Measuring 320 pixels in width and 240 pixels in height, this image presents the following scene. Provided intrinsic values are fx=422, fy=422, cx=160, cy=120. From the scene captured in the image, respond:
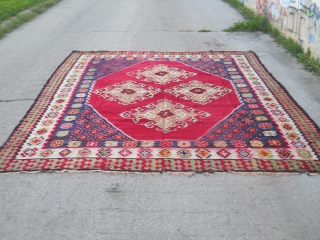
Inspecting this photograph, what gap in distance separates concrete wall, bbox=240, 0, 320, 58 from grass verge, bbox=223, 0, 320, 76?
11cm

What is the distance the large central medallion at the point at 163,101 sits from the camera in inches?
210

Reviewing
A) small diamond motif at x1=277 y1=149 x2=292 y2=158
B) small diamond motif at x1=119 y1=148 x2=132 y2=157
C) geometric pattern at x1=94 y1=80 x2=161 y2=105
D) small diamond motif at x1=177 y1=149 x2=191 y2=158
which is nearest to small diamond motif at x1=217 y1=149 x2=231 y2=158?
small diamond motif at x1=177 y1=149 x2=191 y2=158

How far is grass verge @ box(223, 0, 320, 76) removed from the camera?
7.66m

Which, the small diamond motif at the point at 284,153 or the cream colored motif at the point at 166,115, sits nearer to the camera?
the small diamond motif at the point at 284,153

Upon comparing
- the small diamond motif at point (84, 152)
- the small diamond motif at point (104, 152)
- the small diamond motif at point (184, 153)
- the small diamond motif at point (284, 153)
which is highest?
the small diamond motif at point (84, 152)

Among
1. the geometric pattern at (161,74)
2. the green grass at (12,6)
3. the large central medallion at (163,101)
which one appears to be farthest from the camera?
the green grass at (12,6)

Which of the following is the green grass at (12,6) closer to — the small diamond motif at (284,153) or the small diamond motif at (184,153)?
the small diamond motif at (184,153)

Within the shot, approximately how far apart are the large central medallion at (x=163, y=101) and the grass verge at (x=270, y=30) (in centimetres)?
178

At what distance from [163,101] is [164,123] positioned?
79cm

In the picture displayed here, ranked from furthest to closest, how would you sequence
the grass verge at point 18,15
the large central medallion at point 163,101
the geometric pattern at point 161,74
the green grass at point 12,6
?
the green grass at point 12,6 < the grass verge at point 18,15 < the geometric pattern at point 161,74 < the large central medallion at point 163,101

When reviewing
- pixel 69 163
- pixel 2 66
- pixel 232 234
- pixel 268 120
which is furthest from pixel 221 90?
pixel 2 66

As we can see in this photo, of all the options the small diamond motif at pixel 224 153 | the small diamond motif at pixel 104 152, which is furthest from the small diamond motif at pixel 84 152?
the small diamond motif at pixel 224 153

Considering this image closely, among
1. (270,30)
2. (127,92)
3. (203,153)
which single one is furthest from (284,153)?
(270,30)

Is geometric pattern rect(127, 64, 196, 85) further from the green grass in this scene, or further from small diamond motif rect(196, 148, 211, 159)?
the green grass
